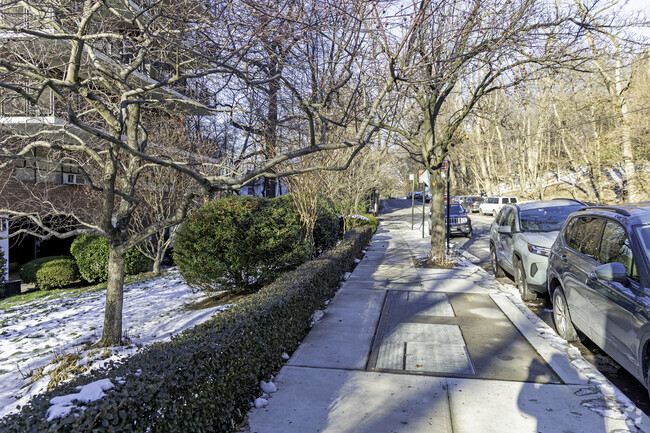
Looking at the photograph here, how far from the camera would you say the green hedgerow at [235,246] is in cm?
792

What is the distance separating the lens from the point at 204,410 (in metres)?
3.08

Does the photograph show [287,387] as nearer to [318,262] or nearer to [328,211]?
[318,262]

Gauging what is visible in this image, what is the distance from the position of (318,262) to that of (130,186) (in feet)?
10.8

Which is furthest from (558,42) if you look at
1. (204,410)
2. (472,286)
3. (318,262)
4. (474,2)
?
(204,410)

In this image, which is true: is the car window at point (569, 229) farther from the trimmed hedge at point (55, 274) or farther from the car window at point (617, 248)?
the trimmed hedge at point (55, 274)

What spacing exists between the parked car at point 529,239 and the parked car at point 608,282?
141cm

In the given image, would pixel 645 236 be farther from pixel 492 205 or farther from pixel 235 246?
pixel 492 205

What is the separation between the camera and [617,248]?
14.7 ft

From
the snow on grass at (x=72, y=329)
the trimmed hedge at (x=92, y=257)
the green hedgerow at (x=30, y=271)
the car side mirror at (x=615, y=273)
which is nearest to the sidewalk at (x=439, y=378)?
the car side mirror at (x=615, y=273)

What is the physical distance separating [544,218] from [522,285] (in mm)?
1607

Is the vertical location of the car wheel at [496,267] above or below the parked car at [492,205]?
below

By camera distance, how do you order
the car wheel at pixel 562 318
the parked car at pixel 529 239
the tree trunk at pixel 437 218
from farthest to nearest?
1. the tree trunk at pixel 437 218
2. the parked car at pixel 529 239
3. the car wheel at pixel 562 318

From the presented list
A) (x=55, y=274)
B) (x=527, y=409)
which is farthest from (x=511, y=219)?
(x=55, y=274)

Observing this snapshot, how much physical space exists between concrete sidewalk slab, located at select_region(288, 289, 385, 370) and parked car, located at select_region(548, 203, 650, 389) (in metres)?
2.42
